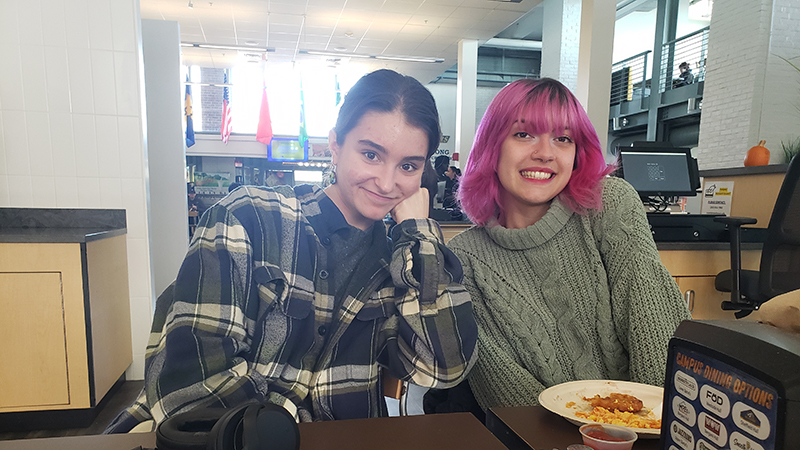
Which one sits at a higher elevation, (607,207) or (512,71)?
(512,71)

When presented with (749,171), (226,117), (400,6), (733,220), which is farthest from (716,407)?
(226,117)

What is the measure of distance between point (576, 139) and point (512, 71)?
1175 centimetres

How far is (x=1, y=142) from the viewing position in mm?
2590

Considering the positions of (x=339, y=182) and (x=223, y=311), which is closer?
(x=223, y=311)

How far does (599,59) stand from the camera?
4.04 m

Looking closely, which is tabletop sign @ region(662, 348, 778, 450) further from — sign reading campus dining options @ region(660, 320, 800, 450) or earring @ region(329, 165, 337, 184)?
earring @ region(329, 165, 337, 184)

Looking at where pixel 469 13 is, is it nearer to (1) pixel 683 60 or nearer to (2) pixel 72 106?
(1) pixel 683 60

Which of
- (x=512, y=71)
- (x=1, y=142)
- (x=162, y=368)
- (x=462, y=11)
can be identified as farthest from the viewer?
(x=512, y=71)

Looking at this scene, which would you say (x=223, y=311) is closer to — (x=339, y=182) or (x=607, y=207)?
(x=339, y=182)

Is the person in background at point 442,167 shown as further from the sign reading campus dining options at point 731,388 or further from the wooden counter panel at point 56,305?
the sign reading campus dining options at point 731,388

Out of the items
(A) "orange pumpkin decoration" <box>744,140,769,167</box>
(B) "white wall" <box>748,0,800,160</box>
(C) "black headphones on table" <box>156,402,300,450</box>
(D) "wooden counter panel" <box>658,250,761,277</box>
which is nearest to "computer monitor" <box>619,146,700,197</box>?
(D) "wooden counter panel" <box>658,250,761,277</box>

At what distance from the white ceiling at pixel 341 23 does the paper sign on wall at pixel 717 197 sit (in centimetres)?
398

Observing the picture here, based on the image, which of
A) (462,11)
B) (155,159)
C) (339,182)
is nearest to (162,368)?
(339,182)

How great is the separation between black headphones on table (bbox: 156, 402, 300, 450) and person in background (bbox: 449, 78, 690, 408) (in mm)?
741
